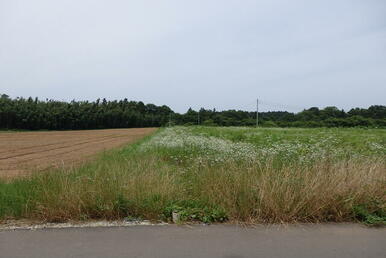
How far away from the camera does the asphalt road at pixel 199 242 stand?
3.33 m

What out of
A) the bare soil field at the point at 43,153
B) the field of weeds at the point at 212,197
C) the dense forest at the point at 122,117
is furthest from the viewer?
the dense forest at the point at 122,117

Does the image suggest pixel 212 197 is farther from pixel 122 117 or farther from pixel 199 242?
pixel 122 117

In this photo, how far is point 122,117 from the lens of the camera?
100375 mm

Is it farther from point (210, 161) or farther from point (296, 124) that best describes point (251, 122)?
point (210, 161)

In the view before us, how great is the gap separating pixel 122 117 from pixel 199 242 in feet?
329

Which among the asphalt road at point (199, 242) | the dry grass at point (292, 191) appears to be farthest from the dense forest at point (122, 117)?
the asphalt road at point (199, 242)

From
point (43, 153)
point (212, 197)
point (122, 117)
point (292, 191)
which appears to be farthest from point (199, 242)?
point (122, 117)

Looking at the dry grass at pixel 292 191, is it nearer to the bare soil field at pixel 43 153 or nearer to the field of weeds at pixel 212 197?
the field of weeds at pixel 212 197

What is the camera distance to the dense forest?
225 feet

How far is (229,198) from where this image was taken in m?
4.60

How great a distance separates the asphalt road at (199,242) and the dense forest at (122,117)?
6363 centimetres

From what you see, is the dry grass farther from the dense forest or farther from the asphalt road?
the dense forest

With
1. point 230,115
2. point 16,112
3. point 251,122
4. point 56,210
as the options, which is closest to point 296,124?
point 251,122

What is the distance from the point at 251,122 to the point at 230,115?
1265 centimetres
